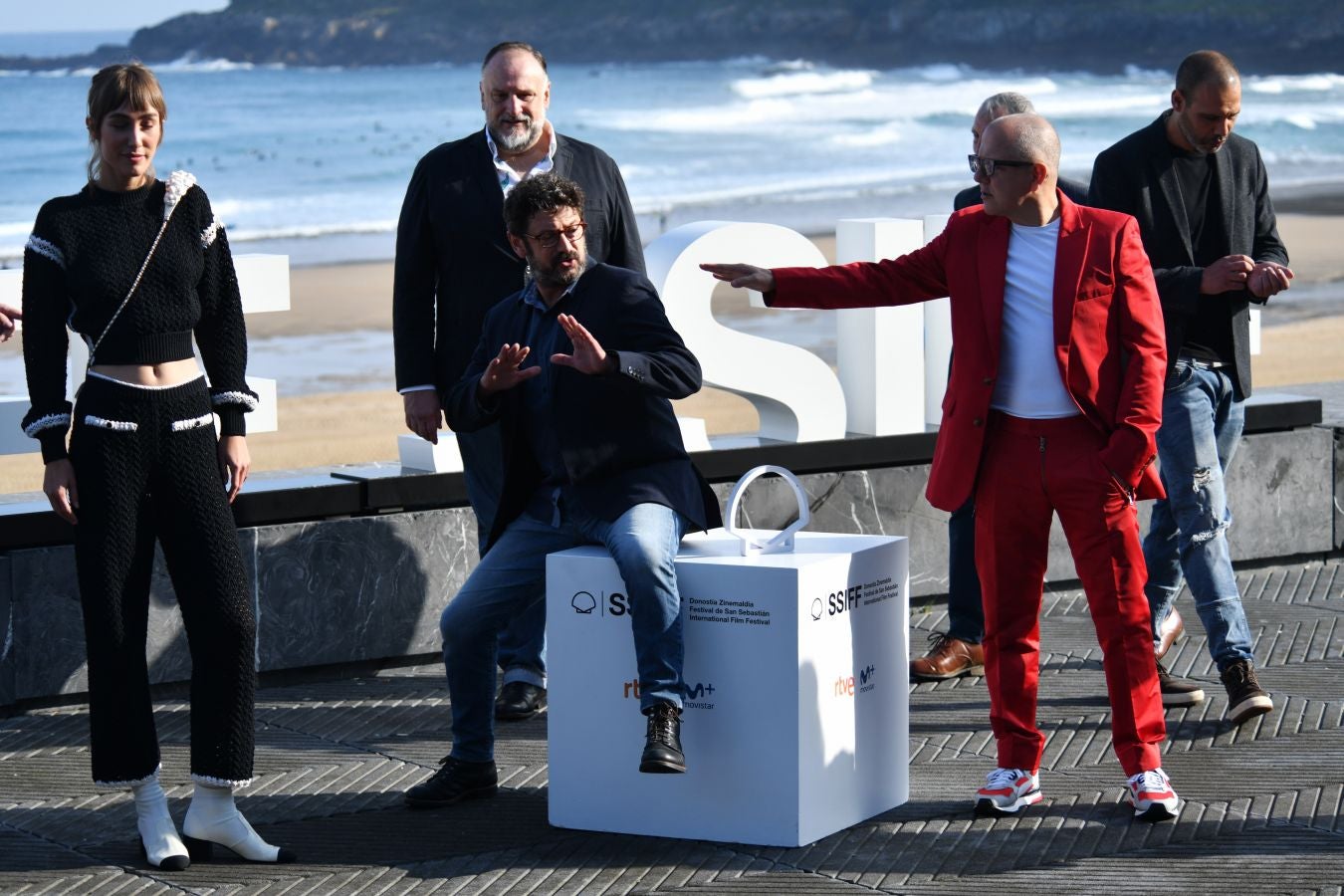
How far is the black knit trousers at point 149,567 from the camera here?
15.5 ft

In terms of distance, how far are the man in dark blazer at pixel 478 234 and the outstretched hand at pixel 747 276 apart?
97 centimetres

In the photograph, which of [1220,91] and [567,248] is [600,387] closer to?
[567,248]

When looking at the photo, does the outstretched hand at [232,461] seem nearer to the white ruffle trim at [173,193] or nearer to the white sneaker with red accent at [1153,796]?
the white ruffle trim at [173,193]

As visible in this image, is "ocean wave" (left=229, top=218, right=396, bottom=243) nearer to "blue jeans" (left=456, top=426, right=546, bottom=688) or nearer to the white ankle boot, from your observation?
"blue jeans" (left=456, top=426, right=546, bottom=688)

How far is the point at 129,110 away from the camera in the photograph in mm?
4625

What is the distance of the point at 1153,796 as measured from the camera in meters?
5.08

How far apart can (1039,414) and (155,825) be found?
8.01 ft

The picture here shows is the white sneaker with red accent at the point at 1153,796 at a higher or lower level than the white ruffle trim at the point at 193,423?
lower

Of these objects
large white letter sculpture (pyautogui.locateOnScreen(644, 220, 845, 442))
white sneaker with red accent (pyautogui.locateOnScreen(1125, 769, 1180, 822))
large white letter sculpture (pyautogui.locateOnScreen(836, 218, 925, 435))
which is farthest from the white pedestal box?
large white letter sculpture (pyautogui.locateOnScreen(836, 218, 925, 435))

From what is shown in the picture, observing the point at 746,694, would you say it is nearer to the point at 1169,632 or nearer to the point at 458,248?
the point at 458,248

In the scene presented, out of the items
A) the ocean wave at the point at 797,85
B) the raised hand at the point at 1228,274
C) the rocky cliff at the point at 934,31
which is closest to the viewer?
the raised hand at the point at 1228,274

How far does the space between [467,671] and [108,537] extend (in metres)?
1.06

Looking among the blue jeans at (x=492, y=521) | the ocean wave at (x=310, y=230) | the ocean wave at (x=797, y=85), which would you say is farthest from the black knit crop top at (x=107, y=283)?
the ocean wave at (x=797, y=85)

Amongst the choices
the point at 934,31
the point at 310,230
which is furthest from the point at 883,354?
the point at 934,31
